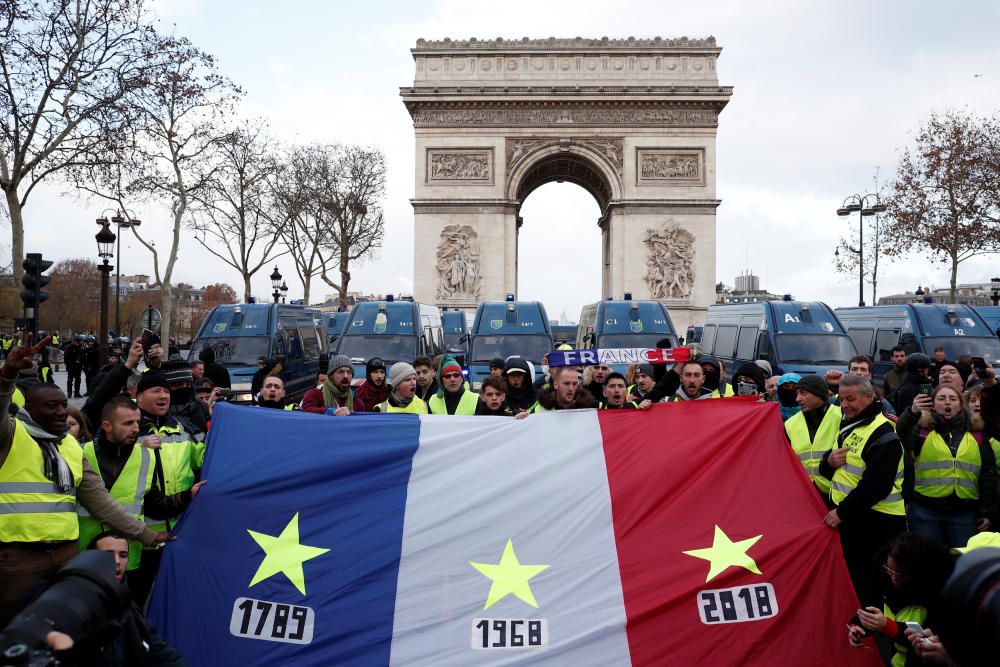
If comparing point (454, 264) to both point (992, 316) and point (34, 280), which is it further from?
point (34, 280)

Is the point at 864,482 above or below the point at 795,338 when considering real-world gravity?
below

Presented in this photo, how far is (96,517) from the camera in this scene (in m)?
3.98

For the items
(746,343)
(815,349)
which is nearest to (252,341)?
(746,343)

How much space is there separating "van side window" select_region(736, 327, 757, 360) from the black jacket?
10.8m

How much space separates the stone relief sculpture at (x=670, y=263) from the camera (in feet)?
111

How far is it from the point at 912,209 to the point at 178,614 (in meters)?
31.9

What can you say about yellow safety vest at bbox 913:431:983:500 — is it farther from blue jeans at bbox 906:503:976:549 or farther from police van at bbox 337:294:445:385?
police van at bbox 337:294:445:385

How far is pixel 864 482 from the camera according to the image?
4.41m

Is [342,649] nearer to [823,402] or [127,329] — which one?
[823,402]

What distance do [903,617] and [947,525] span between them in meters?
1.93

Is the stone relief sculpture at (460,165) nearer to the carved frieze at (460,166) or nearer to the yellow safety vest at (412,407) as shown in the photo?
the carved frieze at (460,166)

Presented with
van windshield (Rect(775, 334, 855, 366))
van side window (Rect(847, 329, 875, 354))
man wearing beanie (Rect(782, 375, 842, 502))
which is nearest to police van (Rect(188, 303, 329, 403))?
van windshield (Rect(775, 334, 855, 366))

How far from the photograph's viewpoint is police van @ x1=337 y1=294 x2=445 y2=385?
14484 mm

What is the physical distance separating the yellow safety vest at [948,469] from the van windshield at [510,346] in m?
9.98
